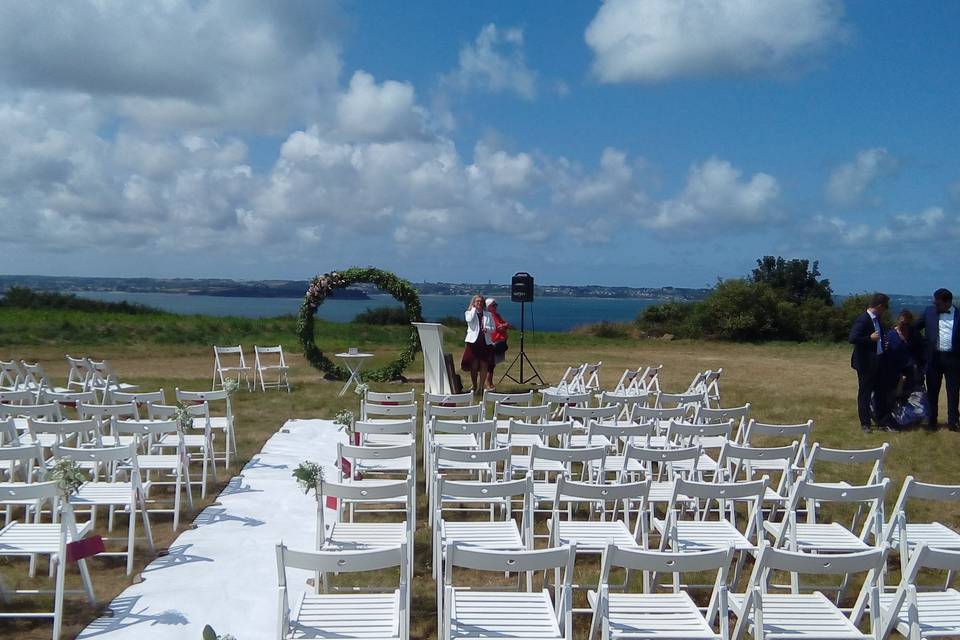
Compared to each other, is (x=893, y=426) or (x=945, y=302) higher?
(x=945, y=302)

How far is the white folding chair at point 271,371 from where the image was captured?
13.6 metres

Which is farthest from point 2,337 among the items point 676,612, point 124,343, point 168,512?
point 676,612

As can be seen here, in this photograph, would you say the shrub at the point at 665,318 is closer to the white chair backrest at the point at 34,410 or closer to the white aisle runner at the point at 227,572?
the white aisle runner at the point at 227,572

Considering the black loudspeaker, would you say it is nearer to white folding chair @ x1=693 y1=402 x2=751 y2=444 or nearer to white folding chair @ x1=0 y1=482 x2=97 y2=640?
white folding chair @ x1=693 y1=402 x2=751 y2=444

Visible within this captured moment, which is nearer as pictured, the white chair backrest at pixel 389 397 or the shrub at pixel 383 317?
the white chair backrest at pixel 389 397

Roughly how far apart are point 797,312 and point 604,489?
1107 inches

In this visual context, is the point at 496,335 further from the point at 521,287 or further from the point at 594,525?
the point at 594,525

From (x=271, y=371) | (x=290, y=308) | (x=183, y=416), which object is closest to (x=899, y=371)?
(x=183, y=416)

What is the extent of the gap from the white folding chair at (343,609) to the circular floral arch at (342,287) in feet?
37.2

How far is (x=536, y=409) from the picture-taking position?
7039 millimetres

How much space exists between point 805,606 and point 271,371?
46.9 feet

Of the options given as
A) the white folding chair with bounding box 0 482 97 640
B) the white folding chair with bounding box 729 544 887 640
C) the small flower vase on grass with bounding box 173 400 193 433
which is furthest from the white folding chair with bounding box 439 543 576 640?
the small flower vase on grass with bounding box 173 400 193 433

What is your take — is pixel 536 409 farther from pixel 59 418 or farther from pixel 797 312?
pixel 797 312

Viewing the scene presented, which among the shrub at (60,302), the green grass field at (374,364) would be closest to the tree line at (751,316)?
the green grass field at (374,364)
